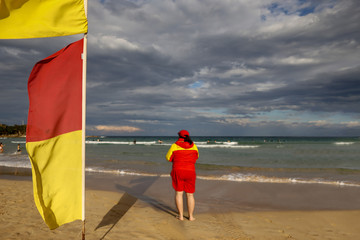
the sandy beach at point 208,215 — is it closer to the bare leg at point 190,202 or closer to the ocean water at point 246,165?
the bare leg at point 190,202

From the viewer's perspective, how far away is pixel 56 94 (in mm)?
3404

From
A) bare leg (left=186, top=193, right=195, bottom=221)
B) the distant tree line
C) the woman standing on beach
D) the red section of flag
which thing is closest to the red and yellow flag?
the red section of flag

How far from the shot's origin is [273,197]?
8641mm

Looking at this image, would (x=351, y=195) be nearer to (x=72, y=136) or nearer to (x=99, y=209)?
(x=99, y=209)

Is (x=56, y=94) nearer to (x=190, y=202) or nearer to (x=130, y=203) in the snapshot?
(x=190, y=202)

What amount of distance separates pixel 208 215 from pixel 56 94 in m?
4.66

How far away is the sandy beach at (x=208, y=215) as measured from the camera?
4.93 m

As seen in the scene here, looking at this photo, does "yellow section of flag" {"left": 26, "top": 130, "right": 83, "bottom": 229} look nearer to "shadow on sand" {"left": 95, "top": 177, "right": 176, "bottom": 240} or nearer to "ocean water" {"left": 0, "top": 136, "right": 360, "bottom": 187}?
"shadow on sand" {"left": 95, "top": 177, "right": 176, "bottom": 240}

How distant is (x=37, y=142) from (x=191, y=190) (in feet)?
10.9

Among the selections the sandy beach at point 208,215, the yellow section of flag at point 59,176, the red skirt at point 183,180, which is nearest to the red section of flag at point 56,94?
the yellow section of flag at point 59,176

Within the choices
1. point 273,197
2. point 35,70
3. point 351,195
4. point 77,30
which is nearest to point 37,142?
point 35,70

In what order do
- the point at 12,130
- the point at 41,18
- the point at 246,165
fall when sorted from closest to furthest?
1. the point at 41,18
2. the point at 246,165
3. the point at 12,130

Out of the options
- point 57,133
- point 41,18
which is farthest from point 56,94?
point 41,18

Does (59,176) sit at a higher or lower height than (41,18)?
lower
